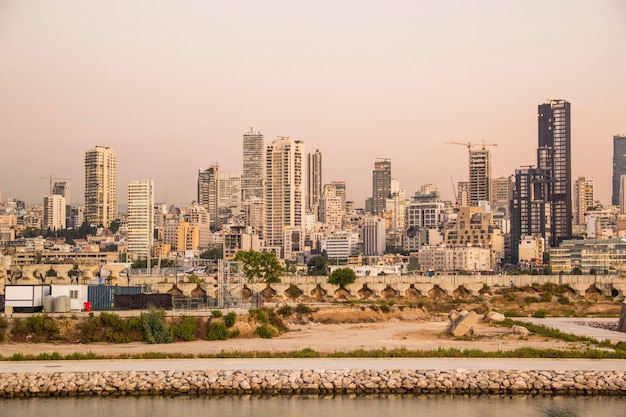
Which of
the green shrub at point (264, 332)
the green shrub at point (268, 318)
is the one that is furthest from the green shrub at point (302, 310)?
the green shrub at point (264, 332)

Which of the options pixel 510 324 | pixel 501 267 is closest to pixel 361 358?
pixel 510 324

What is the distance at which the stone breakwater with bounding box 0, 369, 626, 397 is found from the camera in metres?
20.9

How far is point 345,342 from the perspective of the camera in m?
28.0

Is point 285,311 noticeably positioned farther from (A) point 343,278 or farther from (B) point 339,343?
(A) point 343,278

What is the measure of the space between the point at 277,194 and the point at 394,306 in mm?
149978

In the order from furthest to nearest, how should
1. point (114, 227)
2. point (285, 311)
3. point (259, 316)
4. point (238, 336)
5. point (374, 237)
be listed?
point (114, 227)
point (374, 237)
point (285, 311)
point (259, 316)
point (238, 336)

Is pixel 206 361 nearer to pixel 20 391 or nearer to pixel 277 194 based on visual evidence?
pixel 20 391

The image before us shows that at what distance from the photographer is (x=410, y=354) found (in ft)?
80.7

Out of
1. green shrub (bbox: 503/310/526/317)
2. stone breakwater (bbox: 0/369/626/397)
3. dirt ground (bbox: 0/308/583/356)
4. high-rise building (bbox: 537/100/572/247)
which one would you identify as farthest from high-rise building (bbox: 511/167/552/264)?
stone breakwater (bbox: 0/369/626/397)

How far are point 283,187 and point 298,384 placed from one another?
169 metres

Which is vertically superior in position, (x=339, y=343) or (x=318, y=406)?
(x=339, y=343)

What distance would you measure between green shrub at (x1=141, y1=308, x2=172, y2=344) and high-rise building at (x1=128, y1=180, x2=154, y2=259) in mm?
135256

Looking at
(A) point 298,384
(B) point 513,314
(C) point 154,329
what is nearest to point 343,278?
(B) point 513,314

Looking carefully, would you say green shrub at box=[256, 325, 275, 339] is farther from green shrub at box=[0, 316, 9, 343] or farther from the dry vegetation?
green shrub at box=[0, 316, 9, 343]
